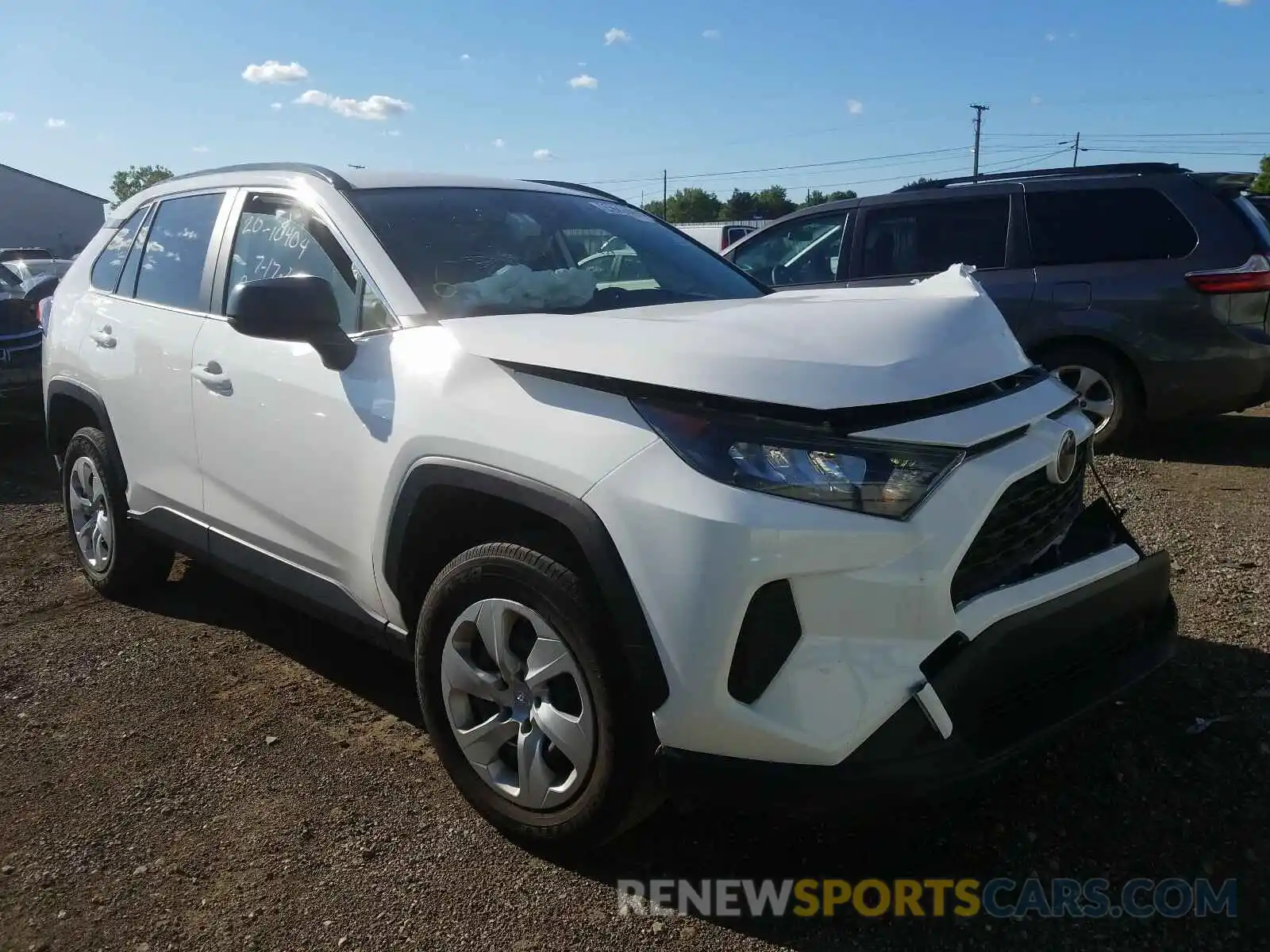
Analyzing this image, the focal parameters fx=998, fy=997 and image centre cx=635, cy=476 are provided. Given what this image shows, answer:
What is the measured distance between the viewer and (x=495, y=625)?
244cm

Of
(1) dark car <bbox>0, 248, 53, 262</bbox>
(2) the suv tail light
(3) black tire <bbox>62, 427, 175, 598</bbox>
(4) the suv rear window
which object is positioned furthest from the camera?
(1) dark car <bbox>0, 248, 53, 262</bbox>

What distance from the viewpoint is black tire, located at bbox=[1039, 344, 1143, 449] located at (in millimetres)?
6184

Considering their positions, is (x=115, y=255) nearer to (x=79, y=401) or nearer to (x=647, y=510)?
(x=79, y=401)

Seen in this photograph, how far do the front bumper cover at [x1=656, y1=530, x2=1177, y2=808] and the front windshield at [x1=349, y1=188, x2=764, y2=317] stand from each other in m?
1.49

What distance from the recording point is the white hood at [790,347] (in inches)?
83.4

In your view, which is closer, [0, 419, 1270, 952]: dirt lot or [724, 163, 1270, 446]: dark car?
[0, 419, 1270, 952]: dirt lot

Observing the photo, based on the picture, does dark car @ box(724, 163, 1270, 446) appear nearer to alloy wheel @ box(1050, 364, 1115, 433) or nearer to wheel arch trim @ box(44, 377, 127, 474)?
alloy wheel @ box(1050, 364, 1115, 433)

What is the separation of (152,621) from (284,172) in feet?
6.59

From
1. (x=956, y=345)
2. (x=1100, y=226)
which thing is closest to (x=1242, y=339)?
(x=1100, y=226)

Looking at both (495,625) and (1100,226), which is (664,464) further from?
(1100,226)

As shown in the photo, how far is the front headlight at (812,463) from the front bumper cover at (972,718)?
0.34m

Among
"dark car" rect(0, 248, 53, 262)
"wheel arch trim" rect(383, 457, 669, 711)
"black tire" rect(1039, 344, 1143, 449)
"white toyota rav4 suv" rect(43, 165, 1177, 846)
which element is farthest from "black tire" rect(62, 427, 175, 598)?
"dark car" rect(0, 248, 53, 262)

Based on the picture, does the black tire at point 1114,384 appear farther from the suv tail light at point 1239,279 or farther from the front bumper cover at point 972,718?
the front bumper cover at point 972,718

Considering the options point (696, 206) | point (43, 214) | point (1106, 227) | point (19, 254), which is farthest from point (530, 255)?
point (696, 206)
